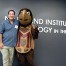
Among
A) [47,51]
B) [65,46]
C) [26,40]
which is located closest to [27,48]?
[26,40]

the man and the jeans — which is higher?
the man

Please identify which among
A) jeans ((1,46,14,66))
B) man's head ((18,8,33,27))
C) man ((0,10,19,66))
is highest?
man's head ((18,8,33,27))

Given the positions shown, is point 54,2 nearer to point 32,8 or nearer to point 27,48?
point 32,8

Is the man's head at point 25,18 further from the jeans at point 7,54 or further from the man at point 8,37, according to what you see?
the jeans at point 7,54

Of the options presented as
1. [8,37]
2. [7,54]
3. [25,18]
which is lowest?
[7,54]

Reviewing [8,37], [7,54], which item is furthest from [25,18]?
[7,54]

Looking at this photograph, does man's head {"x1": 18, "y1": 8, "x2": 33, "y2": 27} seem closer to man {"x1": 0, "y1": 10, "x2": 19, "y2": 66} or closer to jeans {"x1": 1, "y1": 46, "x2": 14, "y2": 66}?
man {"x1": 0, "y1": 10, "x2": 19, "y2": 66}

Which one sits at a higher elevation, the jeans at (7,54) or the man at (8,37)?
the man at (8,37)

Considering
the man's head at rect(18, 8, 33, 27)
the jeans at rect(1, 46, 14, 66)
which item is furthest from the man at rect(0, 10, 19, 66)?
the man's head at rect(18, 8, 33, 27)

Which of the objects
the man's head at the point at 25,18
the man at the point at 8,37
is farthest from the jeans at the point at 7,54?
the man's head at the point at 25,18

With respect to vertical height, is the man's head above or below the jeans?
above

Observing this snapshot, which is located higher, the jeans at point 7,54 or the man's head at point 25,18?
the man's head at point 25,18

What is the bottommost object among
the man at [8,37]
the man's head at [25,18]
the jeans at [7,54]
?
the jeans at [7,54]

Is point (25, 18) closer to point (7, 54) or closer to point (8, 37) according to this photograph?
point (8, 37)
